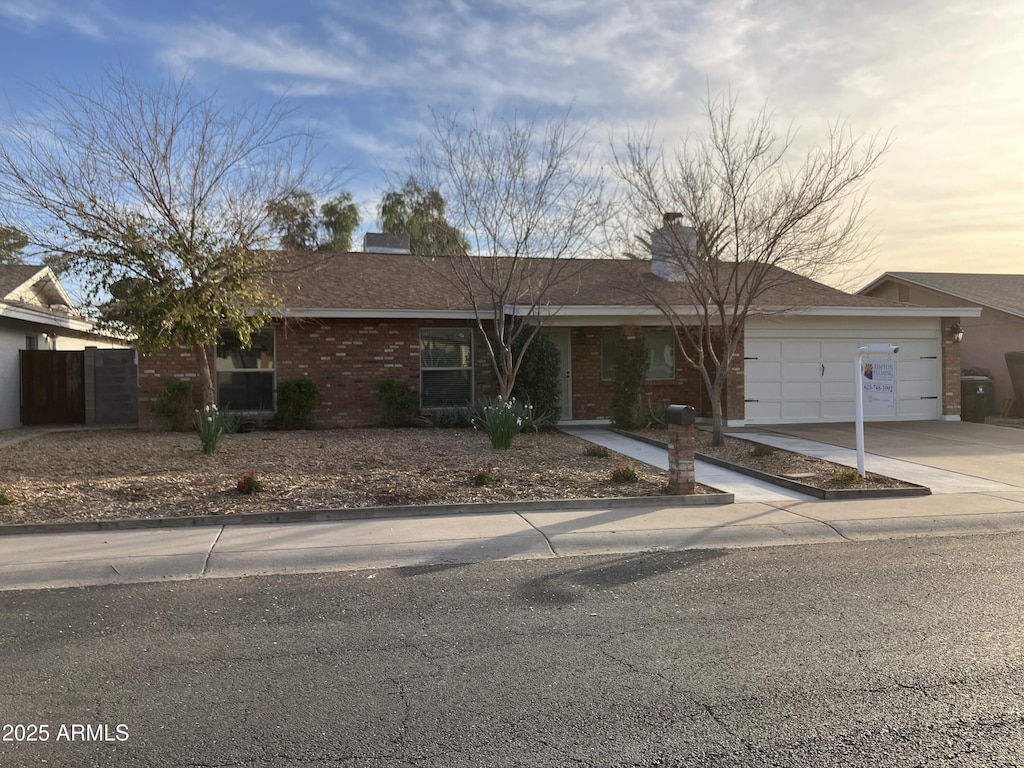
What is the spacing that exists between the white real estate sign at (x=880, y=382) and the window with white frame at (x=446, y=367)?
336 inches

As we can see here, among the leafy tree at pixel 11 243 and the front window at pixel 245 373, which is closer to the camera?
the leafy tree at pixel 11 243

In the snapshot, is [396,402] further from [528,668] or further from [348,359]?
[528,668]

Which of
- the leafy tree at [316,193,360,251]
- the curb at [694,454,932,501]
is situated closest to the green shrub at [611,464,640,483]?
the curb at [694,454,932,501]

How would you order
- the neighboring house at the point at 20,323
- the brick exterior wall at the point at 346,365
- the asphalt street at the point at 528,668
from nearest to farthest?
the asphalt street at the point at 528,668
the brick exterior wall at the point at 346,365
the neighboring house at the point at 20,323

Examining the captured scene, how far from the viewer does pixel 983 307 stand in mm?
20984

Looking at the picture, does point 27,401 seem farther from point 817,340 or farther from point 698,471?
point 817,340

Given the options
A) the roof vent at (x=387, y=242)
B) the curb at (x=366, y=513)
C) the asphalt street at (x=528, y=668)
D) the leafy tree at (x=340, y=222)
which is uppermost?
the leafy tree at (x=340, y=222)

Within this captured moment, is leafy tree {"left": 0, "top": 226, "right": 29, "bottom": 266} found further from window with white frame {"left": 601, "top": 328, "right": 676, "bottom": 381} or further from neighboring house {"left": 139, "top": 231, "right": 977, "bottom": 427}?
window with white frame {"left": 601, "top": 328, "right": 676, "bottom": 381}

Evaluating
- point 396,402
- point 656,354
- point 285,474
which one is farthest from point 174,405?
point 656,354

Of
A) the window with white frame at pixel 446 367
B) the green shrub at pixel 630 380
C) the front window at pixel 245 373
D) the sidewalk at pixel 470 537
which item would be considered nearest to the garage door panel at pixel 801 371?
the green shrub at pixel 630 380

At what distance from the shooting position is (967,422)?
682 inches

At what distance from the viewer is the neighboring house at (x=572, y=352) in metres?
15.8

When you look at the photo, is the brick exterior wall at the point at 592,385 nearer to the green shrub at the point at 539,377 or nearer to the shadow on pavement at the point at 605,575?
the green shrub at the point at 539,377

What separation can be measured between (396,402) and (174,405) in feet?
14.2
